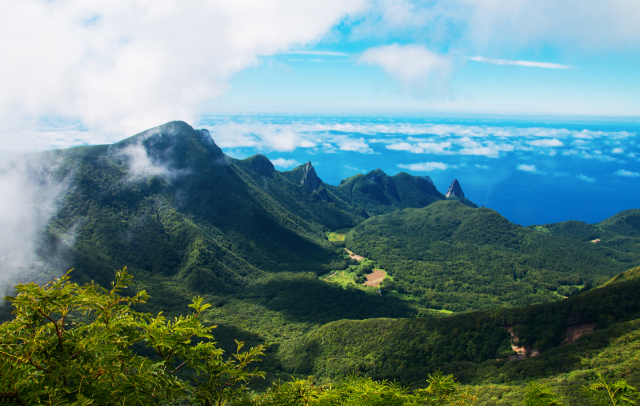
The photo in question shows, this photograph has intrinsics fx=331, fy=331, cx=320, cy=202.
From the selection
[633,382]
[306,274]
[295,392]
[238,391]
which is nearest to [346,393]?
[295,392]

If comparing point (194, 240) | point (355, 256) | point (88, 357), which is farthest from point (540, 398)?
point (355, 256)

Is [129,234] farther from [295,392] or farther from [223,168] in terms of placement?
[295,392]

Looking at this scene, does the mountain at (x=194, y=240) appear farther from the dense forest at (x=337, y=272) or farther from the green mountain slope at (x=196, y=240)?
the dense forest at (x=337, y=272)

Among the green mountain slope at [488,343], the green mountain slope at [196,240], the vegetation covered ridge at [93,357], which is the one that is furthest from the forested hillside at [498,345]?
the vegetation covered ridge at [93,357]

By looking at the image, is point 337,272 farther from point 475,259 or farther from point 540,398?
point 540,398

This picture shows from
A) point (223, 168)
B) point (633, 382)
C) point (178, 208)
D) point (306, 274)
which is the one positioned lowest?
point (306, 274)

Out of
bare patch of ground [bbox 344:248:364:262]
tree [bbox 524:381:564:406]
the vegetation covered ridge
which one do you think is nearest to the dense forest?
bare patch of ground [bbox 344:248:364:262]
